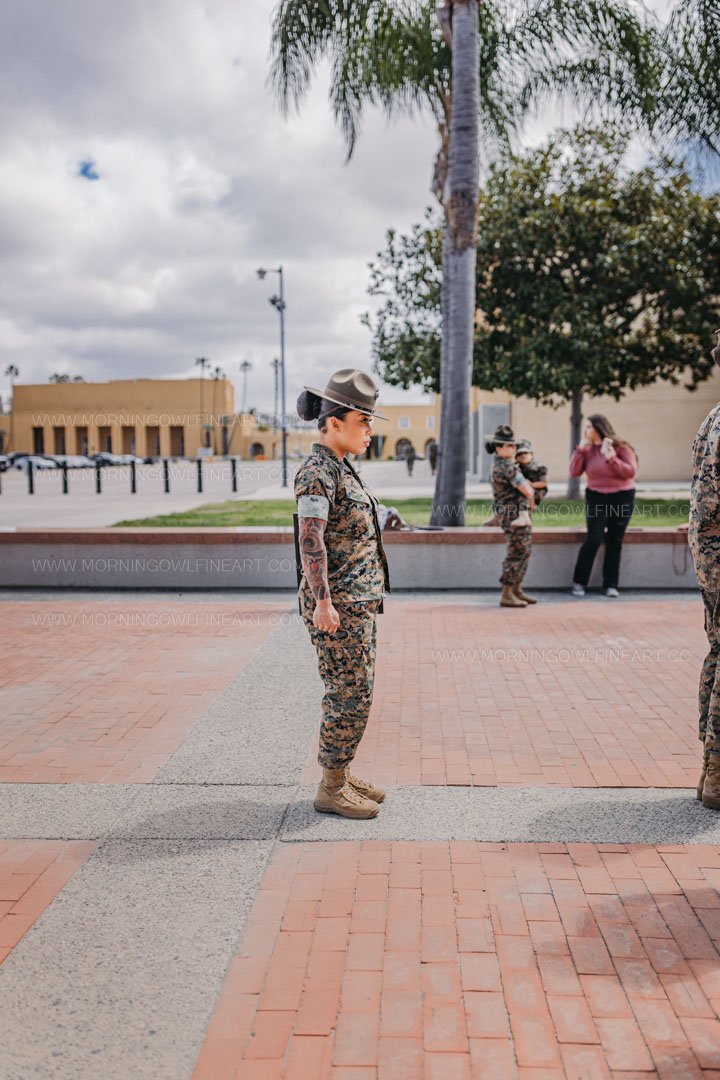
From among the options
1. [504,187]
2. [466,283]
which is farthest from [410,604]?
[504,187]

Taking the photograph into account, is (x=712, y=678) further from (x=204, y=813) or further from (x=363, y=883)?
(x=204, y=813)

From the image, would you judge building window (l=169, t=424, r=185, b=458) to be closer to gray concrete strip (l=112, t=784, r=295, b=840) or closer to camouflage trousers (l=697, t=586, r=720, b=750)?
gray concrete strip (l=112, t=784, r=295, b=840)

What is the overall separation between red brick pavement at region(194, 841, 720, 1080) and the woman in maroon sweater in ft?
18.7

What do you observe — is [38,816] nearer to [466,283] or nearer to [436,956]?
[436,956]

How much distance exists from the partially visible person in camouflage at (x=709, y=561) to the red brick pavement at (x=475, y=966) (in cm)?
53

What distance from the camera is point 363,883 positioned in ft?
10.5

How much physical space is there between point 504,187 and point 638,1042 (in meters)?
20.2

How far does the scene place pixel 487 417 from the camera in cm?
3319

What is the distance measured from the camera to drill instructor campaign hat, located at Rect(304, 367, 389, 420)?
353cm

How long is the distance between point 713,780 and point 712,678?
43 centimetres

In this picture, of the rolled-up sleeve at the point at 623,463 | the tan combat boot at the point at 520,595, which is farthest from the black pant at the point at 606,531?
the tan combat boot at the point at 520,595

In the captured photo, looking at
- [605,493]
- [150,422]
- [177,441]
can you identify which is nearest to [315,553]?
[605,493]

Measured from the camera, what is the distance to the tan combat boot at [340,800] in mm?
3742

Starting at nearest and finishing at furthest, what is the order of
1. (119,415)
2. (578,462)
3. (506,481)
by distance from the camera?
(506,481), (578,462), (119,415)
